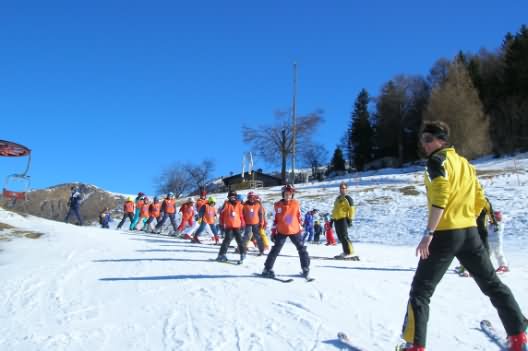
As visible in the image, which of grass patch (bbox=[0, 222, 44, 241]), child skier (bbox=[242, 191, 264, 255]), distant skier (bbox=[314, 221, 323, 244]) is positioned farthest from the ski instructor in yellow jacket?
distant skier (bbox=[314, 221, 323, 244])

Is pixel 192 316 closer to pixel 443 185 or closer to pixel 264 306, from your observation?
pixel 264 306

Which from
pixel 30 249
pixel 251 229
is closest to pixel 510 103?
pixel 251 229

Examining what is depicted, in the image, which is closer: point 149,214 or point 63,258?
point 63,258

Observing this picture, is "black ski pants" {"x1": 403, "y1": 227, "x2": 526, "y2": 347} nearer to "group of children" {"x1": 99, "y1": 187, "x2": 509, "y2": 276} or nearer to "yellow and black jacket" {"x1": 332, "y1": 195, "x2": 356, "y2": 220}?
"group of children" {"x1": 99, "y1": 187, "x2": 509, "y2": 276}

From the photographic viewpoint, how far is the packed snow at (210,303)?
497 cm

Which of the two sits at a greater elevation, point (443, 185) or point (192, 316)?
point (443, 185)

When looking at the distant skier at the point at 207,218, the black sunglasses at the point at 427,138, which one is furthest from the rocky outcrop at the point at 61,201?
the black sunglasses at the point at 427,138

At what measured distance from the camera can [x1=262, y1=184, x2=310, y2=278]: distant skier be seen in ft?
26.6

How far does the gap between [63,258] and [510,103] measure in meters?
55.2

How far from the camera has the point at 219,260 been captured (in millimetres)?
10344

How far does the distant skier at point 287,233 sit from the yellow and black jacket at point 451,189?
423cm

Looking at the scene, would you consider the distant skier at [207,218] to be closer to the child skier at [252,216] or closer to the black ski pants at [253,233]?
the black ski pants at [253,233]

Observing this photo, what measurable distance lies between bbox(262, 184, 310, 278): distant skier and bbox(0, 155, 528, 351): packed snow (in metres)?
0.30

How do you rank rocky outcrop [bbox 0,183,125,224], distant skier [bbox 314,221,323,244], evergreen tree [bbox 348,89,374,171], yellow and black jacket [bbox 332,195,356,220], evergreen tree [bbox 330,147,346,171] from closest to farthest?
yellow and black jacket [bbox 332,195,356,220], distant skier [bbox 314,221,323,244], rocky outcrop [bbox 0,183,125,224], evergreen tree [bbox 348,89,374,171], evergreen tree [bbox 330,147,346,171]
